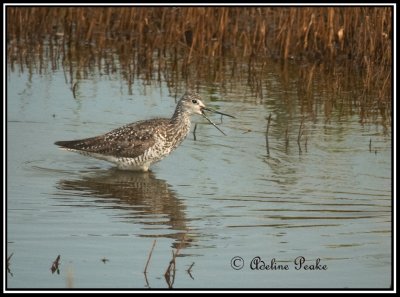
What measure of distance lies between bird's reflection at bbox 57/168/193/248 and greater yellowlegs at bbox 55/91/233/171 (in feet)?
0.47

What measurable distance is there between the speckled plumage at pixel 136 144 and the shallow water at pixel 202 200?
172mm

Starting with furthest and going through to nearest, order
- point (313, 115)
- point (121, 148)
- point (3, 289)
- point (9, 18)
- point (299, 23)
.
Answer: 1. point (9, 18)
2. point (299, 23)
3. point (313, 115)
4. point (121, 148)
5. point (3, 289)

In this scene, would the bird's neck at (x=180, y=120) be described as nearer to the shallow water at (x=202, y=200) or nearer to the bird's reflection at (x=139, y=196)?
the shallow water at (x=202, y=200)

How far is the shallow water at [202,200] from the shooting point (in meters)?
6.35

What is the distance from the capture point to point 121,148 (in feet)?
30.6

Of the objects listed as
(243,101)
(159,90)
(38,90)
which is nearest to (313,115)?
(243,101)

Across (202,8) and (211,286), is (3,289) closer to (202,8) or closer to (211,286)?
(211,286)

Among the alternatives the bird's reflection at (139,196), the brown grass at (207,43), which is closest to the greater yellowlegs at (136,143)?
the bird's reflection at (139,196)

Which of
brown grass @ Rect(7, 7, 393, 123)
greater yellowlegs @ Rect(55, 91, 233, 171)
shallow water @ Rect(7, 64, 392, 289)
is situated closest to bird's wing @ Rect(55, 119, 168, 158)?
greater yellowlegs @ Rect(55, 91, 233, 171)

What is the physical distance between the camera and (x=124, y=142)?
30.7ft

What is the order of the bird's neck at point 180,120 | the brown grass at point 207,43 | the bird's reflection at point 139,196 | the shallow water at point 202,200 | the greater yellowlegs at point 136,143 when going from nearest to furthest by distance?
the shallow water at point 202,200, the bird's reflection at point 139,196, the greater yellowlegs at point 136,143, the bird's neck at point 180,120, the brown grass at point 207,43

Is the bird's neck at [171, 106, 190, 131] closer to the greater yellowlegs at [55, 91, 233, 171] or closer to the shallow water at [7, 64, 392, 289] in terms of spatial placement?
the greater yellowlegs at [55, 91, 233, 171]

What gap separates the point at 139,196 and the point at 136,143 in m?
0.95

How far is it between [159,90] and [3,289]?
6.79m
